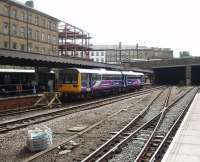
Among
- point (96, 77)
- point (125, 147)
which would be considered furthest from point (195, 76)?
point (125, 147)

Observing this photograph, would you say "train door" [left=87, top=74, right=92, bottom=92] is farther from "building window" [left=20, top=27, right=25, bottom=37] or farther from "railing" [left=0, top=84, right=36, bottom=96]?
"building window" [left=20, top=27, right=25, bottom=37]

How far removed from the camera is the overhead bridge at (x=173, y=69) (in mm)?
88188

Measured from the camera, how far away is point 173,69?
103 metres

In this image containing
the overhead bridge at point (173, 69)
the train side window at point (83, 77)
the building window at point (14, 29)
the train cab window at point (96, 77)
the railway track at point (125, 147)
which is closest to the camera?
the railway track at point (125, 147)

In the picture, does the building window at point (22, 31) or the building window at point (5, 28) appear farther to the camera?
the building window at point (22, 31)

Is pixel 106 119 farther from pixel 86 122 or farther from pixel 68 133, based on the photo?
pixel 68 133

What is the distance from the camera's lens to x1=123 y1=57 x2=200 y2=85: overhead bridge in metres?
88.2

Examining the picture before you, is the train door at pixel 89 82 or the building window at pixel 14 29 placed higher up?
the building window at pixel 14 29

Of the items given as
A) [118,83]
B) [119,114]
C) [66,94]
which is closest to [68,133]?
[119,114]

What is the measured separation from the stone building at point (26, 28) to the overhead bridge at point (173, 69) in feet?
63.2

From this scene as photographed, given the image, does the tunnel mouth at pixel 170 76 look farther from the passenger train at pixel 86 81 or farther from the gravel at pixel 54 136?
the gravel at pixel 54 136

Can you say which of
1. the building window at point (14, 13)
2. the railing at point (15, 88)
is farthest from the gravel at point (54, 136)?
the building window at point (14, 13)

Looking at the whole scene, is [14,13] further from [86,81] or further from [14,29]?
[86,81]

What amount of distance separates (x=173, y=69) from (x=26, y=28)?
43.1 m
